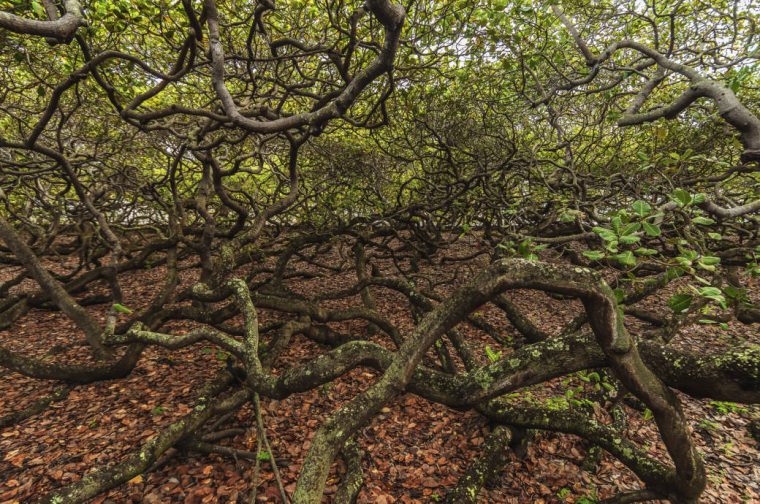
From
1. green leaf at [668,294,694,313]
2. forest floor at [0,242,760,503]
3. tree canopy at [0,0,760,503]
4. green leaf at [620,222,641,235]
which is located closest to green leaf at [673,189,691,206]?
tree canopy at [0,0,760,503]

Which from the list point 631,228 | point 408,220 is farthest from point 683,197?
point 408,220

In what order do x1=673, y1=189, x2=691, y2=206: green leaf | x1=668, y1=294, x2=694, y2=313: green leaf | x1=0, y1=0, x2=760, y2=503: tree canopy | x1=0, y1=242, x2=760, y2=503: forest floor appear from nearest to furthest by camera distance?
x1=668, y1=294, x2=694, y2=313: green leaf < x1=673, y1=189, x2=691, y2=206: green leaf < x1=0, y1=0, x2=760, y2=503: tree canopy < x1=0, y1=242, x2=760, y2=503: forest floor

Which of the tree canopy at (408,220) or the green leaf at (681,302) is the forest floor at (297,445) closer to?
the tree canopy at (408,220)

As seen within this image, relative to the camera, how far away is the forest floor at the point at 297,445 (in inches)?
182

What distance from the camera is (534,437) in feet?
18.0

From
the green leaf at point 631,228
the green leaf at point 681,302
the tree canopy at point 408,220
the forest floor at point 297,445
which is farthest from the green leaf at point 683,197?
the forest floor at point 297,445

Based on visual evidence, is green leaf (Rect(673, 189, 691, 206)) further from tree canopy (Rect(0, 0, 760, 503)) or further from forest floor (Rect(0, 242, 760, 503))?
forest floor (Rect(0, 242, 760, 503))

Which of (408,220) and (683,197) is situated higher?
(408,220)

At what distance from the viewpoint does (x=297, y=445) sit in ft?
17.9

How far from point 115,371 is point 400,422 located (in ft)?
17.6

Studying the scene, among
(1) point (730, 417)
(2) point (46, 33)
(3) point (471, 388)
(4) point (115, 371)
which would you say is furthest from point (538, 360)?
(4) point (115, 371)

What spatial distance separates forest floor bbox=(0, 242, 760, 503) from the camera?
4621 millimetres

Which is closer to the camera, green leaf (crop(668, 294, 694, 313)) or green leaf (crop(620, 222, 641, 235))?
green leaf (crop(668, 294, 694, 313))

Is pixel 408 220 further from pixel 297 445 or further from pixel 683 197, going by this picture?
pixel 683 197
